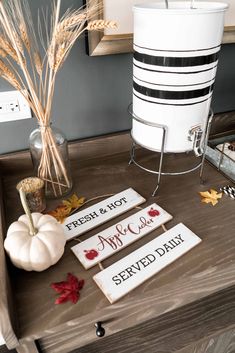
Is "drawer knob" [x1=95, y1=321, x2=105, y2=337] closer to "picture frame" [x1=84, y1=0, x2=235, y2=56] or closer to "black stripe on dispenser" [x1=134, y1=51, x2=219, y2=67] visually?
"black stripe on dispenser" [x1=134, y1=51, x2=219, y2=67]

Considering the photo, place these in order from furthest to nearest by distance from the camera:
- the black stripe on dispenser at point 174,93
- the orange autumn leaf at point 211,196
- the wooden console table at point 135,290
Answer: the orange autumn leaf at point 211,196 < the black stripe on dispenser at point 174,93 < the wooden console table at point 135,290

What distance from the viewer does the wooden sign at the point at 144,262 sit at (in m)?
0.55

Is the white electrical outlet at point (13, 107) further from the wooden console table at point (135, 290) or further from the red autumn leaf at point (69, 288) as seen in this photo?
the red autumn leaf at point (69, 288)

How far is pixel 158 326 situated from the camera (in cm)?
79

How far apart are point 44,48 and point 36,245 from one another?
49 centimetres

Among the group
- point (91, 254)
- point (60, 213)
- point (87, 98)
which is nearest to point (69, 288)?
point (91, 254)

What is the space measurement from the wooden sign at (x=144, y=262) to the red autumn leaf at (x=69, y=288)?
0.04m

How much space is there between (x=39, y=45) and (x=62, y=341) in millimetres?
673

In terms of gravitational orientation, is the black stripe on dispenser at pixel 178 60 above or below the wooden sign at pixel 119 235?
above

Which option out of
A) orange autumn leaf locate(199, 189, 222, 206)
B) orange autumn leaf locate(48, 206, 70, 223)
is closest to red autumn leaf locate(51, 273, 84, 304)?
orange autumn leaf locate(48, 206, 70, 223)

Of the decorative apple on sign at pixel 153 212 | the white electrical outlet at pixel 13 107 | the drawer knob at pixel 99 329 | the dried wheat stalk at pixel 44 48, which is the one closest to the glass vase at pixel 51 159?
the dried wheat stalk at pixel 44 48

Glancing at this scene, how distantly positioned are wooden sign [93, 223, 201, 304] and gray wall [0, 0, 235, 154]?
16.7 inches

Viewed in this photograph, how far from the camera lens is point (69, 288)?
550mm

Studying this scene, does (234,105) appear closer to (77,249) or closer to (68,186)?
(68,186)
